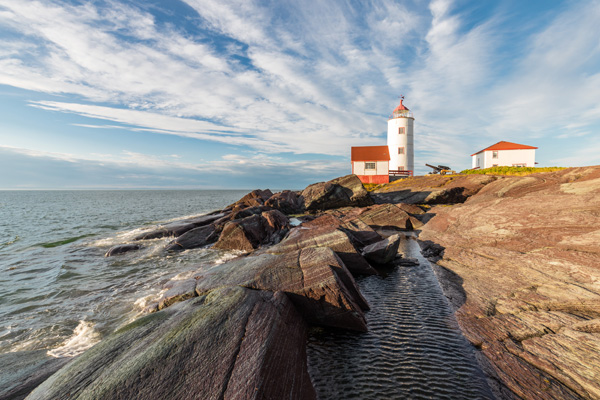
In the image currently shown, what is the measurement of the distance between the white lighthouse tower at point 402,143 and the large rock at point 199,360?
57.8 metres

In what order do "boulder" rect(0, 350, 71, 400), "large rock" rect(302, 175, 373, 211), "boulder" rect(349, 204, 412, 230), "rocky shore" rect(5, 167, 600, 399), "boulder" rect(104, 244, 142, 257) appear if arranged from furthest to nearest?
"large rock" rect(302, 175, 373, 211)
"boulder" rect(349, 204, 412, 230)
"boulder" rect(104, 244, 142, 257)
"boulder" rect(0, 350, 71, 400)
"rocky shore" rect(5, 167, 600, 399)

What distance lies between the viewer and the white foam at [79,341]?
7016 mm

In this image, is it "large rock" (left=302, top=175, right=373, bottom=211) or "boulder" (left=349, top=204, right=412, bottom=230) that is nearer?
"boulder" (left=349, top=204, right=412, bottom=230)

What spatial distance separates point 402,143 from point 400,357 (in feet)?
191

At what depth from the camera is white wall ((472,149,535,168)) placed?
53.1 meters

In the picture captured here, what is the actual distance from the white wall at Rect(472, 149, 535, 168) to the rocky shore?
171 feet

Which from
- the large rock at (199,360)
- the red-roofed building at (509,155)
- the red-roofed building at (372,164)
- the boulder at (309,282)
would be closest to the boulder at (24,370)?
the large rock at (199,360)

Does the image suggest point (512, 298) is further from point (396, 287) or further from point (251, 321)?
point (251, 321)

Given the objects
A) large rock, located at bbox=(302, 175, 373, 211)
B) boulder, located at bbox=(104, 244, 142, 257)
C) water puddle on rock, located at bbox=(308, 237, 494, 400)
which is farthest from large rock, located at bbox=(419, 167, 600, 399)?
boulder, located at bbox=(104, 244, 142, 257)

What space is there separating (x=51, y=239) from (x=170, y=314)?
90.7 feet

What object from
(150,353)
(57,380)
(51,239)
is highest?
(150,353)

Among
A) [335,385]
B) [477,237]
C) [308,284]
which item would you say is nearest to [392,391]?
[335,385]

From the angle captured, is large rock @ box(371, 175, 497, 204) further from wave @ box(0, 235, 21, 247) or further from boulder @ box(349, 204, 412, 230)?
wave @ box(0, 235, 21, 247)

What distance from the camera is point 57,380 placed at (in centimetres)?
434
